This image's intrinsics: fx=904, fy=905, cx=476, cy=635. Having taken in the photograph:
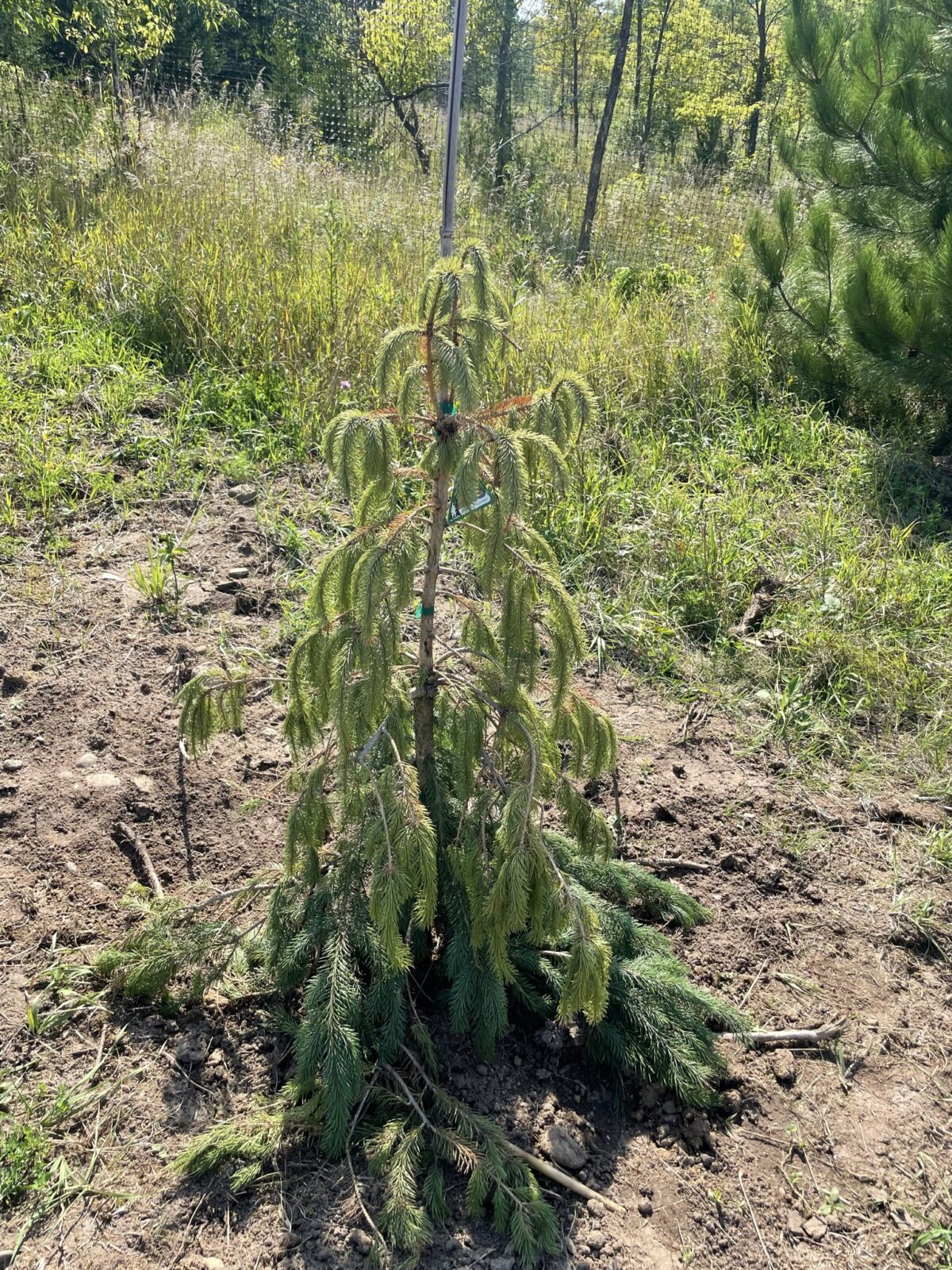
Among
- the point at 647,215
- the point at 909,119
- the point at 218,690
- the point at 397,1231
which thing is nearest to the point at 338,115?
the point at 647,215

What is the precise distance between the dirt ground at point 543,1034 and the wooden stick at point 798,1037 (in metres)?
0.02

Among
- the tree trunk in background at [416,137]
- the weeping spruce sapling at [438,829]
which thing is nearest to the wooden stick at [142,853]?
the weeping spruce sapling at [438,829]

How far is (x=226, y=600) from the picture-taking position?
3.28 meters

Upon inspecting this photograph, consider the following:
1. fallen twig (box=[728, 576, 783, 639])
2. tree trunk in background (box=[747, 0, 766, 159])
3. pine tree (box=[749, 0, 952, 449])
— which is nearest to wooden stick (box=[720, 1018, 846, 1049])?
fallen twig (box=[728, 576, 783, 639])

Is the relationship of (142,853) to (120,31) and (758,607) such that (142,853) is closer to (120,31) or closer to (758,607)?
(758,607)

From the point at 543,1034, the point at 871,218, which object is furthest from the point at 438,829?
the point at 871,218

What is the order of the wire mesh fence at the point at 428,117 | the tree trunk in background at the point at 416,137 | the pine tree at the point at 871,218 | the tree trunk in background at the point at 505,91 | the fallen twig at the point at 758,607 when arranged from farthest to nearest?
the tree trunk in background at the point at 505,91 < the tree trunk in background at the point at 416,137 < the wire mesh fence at the point at 428,117 < the pine tree at the point at 871,218 < the fallen twig at the point at 758,607

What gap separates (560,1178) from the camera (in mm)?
1645

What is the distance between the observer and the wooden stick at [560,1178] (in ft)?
5.40

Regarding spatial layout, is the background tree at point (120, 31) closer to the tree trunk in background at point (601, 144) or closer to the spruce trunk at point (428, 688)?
the tree trunk in background at point (601, 144)

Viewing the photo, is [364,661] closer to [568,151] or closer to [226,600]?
[226,600]

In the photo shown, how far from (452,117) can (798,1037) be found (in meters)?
2.36

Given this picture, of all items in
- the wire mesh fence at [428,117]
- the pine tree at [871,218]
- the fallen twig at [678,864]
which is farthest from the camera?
the wire mesh fence at [428,117]

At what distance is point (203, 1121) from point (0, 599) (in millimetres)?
2056
